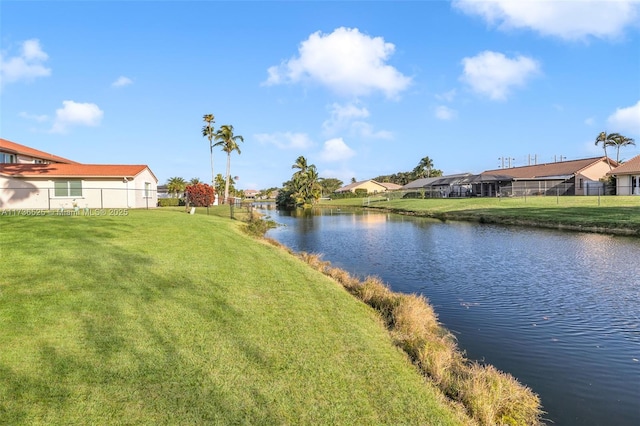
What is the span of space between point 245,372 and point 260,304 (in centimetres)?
280

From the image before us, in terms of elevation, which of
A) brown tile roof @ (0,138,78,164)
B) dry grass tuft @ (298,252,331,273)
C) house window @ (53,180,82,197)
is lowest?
dry grass tuft @ (298,252,331,273)

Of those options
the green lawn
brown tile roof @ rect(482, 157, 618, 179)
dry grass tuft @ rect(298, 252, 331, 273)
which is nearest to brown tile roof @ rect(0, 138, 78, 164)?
the green lawn

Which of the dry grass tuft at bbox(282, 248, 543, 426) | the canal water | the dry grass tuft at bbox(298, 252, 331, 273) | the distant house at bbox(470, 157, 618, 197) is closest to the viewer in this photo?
the dry grass tuft at bbox(282, 248, 543, 426)

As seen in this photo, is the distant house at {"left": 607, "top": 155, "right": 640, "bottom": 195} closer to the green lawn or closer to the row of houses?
the row of houses

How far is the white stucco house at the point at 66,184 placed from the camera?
29438mm

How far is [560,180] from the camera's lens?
58.0 meters

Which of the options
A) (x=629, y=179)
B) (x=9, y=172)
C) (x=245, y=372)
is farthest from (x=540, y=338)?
(x=629, y=179)

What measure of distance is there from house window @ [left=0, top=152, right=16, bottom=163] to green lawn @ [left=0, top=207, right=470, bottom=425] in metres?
30.9

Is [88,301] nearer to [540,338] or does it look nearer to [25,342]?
[25,342]

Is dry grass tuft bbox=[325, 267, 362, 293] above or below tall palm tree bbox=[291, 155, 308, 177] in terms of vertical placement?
below

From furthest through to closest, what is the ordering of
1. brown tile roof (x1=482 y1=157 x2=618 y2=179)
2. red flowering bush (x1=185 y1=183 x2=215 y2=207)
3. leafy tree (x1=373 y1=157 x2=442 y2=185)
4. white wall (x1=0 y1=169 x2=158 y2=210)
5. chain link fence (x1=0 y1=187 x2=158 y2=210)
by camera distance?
leafy tree (x1=373 y1=157 x2=442 y2=185)
brown tile roof (x1=482 y1=157 x2=618 y2=179)
red flowering bush (x1=185 y1=183 x2=215 y2=207)
chain link fence (x1=0 y1=187 x2=158 y2=210)
white wall (x1=0 y1=169 x2=158 y2=210)

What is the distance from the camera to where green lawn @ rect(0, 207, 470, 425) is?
13.9 ft

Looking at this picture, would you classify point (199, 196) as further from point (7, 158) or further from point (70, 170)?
point (7, 158)

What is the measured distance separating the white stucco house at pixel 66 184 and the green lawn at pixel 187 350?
22.4 metres
